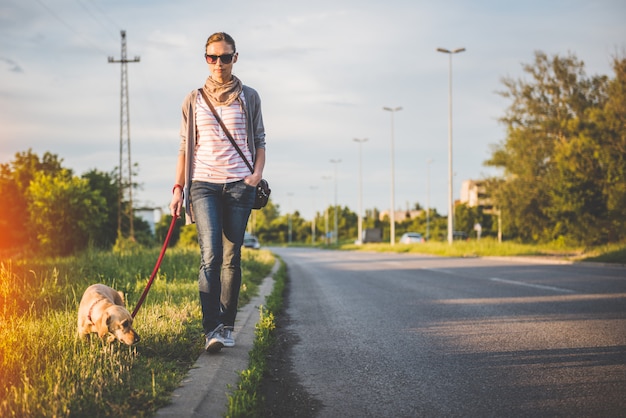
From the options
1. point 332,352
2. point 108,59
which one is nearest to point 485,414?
point 332,352

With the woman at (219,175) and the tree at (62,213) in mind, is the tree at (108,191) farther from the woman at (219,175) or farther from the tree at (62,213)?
the woman at (219,175)

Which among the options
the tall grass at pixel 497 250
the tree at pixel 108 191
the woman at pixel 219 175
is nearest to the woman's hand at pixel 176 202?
the woman at pixel 219 175

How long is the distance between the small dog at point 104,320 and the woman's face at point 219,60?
1849mm

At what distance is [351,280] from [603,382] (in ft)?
31.1

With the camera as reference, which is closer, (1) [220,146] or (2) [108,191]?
(1) [220,146]

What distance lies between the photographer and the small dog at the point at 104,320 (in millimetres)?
4469

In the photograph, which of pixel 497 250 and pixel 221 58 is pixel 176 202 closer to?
pixel 221 58

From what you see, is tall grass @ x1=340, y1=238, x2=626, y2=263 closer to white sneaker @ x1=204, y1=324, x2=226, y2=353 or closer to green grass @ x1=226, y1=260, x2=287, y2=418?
green grass @ x1=226, y1=260, x2=287, y2=418

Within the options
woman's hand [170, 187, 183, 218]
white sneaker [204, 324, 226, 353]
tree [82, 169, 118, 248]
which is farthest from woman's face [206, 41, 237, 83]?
tree [82, 169, 118, 248]

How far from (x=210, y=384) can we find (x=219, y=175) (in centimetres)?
166

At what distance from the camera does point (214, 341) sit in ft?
14.9

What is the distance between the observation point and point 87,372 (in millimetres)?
3549

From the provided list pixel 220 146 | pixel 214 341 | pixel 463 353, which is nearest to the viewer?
pixel 214 341

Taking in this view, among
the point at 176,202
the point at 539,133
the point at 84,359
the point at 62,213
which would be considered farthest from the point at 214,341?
the point at 539,133
